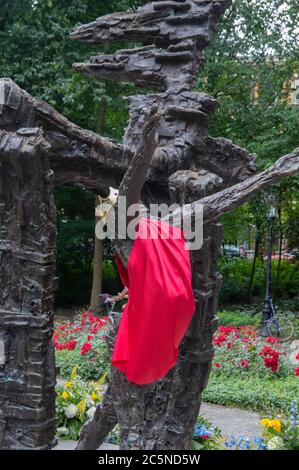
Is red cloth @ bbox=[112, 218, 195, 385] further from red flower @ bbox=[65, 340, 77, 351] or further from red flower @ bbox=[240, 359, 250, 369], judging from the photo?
red flower @ bbox=[65, 340, 77, 351]

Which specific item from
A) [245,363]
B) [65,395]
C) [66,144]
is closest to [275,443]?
[65,395]

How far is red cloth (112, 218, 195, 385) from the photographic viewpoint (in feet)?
10.6

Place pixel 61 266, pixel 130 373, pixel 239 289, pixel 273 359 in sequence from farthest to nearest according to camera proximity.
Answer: pixel 61 266
pixel 239 289
pixel 273 359
pixel 130 373

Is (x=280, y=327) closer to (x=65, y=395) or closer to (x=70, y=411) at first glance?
(x=65, y=395)

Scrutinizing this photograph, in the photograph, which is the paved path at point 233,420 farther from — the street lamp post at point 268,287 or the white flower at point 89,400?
the street lamp post at point 268,287

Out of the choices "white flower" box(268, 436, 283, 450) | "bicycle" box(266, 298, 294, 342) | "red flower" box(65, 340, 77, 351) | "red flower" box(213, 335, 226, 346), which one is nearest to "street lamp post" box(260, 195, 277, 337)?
"bicycle" box(266, 298, 294, 342)

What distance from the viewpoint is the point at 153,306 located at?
3234 millimetres

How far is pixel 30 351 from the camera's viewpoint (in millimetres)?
3730

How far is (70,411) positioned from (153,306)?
8.64ft

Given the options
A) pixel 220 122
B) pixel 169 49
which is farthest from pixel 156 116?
pixel 220 122

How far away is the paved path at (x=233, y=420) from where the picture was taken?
649cm

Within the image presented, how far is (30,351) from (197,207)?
1.35 m

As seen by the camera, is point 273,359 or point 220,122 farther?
point 220,122
